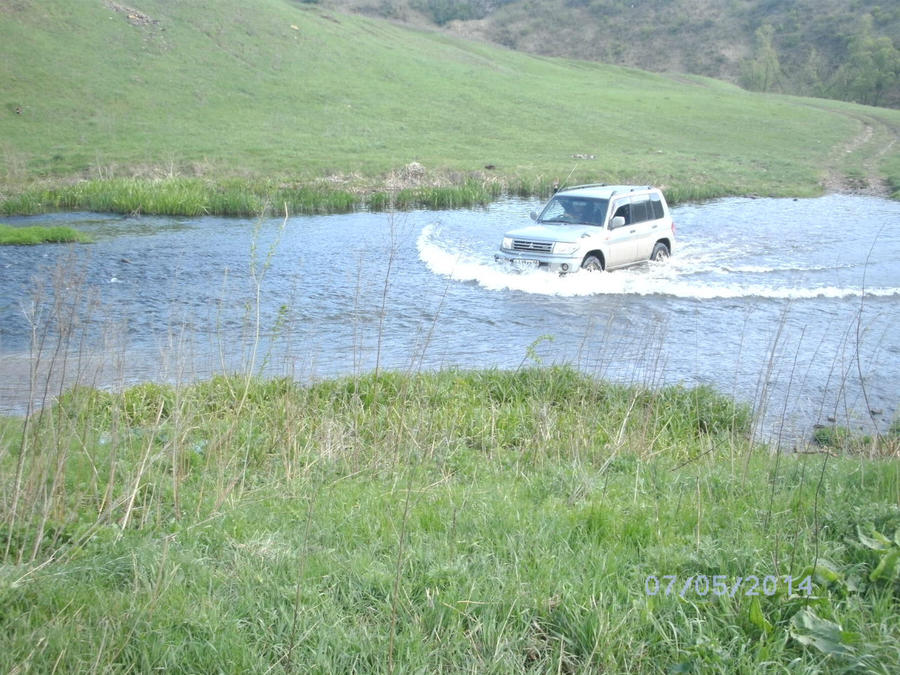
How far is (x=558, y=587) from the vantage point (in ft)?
14.2

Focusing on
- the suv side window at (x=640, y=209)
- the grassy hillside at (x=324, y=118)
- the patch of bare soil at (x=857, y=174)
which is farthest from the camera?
the patch of bare soil at (x=857, y=174)

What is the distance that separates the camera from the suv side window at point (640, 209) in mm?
20672

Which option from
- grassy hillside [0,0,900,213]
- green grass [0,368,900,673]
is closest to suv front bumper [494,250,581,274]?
green grass [0,368,900,673]

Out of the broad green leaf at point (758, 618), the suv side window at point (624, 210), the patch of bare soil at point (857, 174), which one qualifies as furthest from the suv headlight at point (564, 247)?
the patch of bare soil at point (857, 174)

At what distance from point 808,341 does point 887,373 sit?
7.26 ft

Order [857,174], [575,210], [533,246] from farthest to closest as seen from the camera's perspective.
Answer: [857,174], [575,210], [533,246]

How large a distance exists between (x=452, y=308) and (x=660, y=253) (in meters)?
6.81

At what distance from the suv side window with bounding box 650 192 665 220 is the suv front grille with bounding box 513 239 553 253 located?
3760mm

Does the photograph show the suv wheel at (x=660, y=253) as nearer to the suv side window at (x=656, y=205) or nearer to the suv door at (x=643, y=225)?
the suv door at (x=643, y=225)

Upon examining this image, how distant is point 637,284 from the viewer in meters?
20.0

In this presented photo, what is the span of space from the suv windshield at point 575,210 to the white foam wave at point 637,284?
148cm

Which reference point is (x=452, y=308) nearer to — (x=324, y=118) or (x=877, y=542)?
(x=877, y=542)
